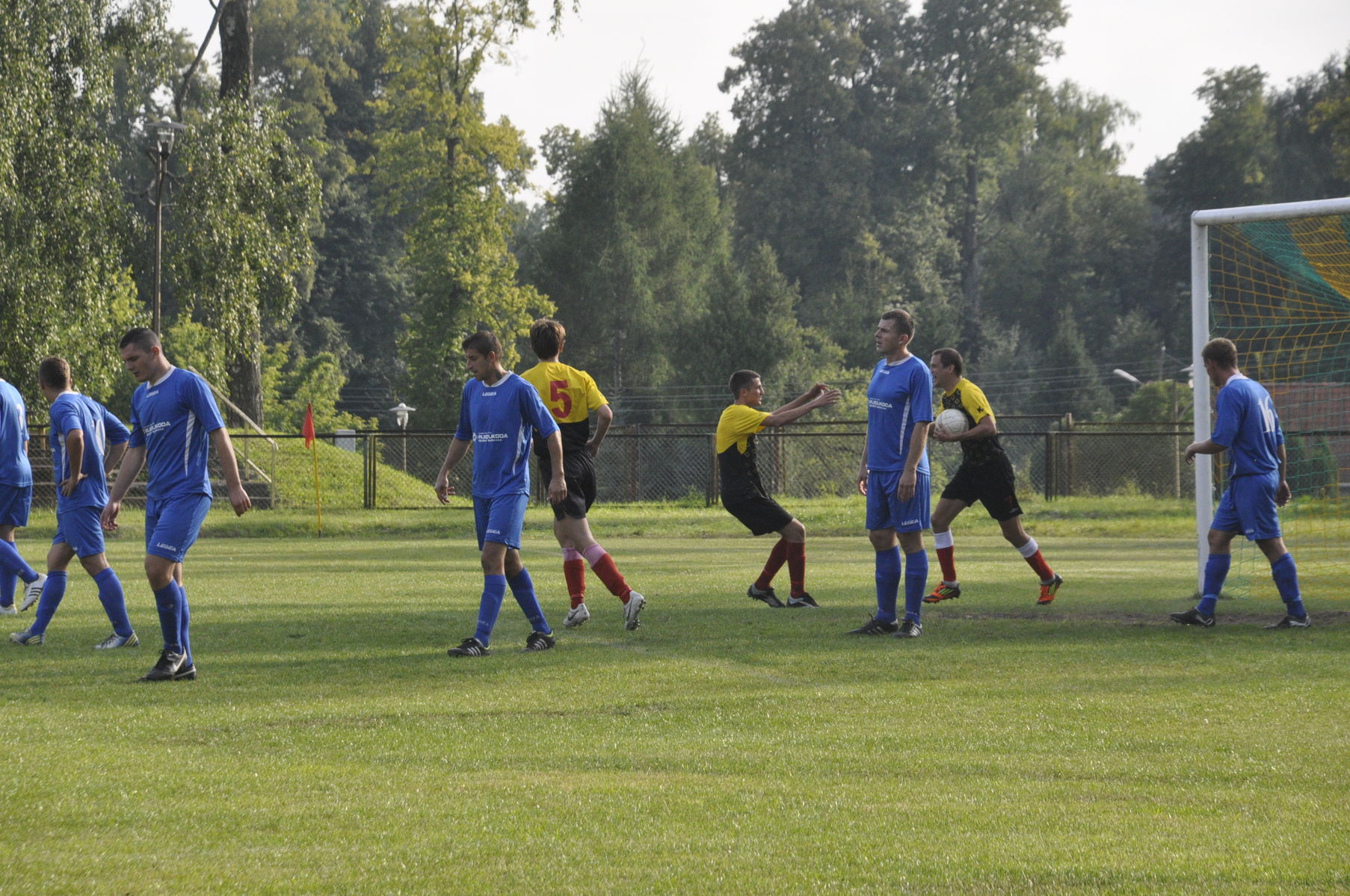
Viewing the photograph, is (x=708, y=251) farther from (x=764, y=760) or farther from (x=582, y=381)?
(x=764, y=760)

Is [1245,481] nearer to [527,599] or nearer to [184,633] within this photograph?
[527,599]

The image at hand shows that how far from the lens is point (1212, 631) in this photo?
9.39 m

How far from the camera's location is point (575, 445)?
9.74m

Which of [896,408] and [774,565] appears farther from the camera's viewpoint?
[774,565]

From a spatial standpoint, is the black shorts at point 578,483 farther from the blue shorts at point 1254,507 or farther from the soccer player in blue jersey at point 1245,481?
the blue shorts at point 1254,507

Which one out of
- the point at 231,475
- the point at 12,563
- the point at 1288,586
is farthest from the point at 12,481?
the point at 1288,586

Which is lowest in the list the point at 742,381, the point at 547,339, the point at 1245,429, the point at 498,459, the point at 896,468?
the point at 896,468

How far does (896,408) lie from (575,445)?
2306 millimetres

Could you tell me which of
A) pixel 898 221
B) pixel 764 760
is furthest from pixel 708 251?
pixel 764 760

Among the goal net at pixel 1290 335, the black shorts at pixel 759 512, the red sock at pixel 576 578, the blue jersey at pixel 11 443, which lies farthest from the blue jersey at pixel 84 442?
the goal net at pixel 1290 335

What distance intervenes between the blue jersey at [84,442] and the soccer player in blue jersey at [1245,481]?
24.4ft

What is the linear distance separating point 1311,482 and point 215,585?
12.5 meters

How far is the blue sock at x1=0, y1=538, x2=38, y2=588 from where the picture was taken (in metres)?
10.3

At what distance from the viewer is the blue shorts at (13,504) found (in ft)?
33.1
